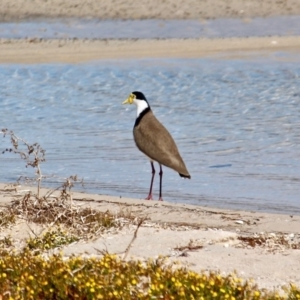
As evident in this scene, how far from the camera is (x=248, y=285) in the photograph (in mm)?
5762

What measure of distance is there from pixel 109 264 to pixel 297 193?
4.51 m

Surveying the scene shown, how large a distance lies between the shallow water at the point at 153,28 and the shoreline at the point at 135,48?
62cm

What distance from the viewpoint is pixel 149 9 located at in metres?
27.1

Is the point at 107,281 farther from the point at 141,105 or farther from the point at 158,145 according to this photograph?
the point at 141,105

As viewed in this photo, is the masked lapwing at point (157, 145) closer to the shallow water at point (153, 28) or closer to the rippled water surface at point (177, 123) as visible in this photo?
the rippled water surface at point (177, 123)

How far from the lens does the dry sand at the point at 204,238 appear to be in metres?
6.58

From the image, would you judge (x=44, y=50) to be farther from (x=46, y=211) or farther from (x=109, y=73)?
(x=46, y=211)

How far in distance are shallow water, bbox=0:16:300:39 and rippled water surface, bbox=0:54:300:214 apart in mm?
3583

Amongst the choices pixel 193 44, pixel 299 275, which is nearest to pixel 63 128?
pixel 299 275

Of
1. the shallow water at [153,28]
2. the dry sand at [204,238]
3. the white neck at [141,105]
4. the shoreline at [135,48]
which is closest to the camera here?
the dry sand at [204,238]

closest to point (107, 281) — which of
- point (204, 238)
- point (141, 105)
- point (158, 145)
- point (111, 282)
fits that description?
point (111, 282)

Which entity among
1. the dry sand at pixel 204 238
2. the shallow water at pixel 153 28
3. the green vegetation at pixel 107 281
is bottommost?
the dry sand at pixel 204 238

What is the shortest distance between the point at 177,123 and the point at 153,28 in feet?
40.7

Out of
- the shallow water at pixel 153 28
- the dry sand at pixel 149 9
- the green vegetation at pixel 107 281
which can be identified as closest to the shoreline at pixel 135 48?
the shallow water at pixel 153 28
